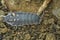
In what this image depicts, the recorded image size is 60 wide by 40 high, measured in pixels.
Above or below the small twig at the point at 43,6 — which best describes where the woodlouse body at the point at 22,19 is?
below

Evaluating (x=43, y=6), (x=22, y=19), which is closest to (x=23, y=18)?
(x=22, y=19)

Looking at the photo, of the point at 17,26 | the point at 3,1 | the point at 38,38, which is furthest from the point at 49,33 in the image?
the point at 3,1

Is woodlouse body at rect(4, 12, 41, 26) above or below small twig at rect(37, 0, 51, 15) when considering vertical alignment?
below

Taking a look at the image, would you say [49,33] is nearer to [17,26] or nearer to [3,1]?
[17,26]

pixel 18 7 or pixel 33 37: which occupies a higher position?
pixel 18 7

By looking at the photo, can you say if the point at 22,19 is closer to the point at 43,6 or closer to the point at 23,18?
the point at 23,18
